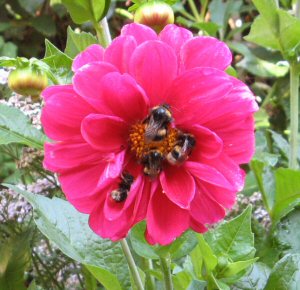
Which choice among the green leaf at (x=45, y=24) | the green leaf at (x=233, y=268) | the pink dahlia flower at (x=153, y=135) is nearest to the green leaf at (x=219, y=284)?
the green leaf at (x=233, y=268)

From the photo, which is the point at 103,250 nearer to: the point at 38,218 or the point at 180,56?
the point at 38,218

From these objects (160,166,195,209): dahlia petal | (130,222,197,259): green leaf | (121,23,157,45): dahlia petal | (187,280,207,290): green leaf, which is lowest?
(187,280,207,290): green leaf

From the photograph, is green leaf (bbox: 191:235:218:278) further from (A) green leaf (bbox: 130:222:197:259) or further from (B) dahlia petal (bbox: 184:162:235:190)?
(B) dahlia petal (bbox: 184:162:235:190)

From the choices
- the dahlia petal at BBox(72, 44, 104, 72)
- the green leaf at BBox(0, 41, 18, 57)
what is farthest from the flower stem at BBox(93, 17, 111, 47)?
the green leaf at BBox(0, 41, 18, 57)

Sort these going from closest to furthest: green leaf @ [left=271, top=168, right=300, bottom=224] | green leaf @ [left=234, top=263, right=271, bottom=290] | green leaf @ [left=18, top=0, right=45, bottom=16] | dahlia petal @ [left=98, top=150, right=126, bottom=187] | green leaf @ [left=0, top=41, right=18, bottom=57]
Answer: dahlia petal @ [left=98, top=150, right=126, bottom=187] → green leaf @ [left=234, top=263, right=271, bottom=290] → green leaf @ [left=271, top=168, right=300, bottom=224] → green leaf @ [left=0, top=41, right=18, bottom=57] → green leaf @ [left=18, top=0, right=45, bottom=16]

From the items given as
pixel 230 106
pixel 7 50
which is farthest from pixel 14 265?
pixel 7 50

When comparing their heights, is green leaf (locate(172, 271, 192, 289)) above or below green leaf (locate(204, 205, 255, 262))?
below
